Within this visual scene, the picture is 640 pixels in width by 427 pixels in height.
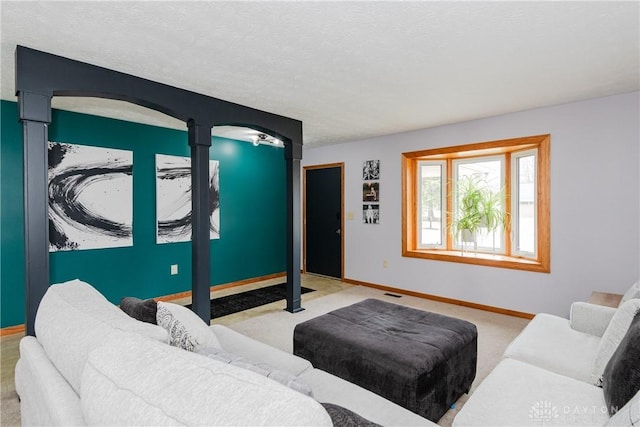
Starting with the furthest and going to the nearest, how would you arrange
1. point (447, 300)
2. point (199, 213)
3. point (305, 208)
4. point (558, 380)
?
point (305, 208), point (447, 300), point (199, 213), point (558, 380)

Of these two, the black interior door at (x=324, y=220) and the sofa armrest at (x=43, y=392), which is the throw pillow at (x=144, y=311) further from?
the black interior door at (x=324, y=220)

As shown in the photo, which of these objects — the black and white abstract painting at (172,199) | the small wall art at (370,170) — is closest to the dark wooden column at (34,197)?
the black and white abstract painting at (172,199)

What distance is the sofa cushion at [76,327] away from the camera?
1.05 m

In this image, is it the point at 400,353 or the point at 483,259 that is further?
the point at 483,259

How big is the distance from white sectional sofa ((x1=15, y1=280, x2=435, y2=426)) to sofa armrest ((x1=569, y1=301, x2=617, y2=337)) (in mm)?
1751

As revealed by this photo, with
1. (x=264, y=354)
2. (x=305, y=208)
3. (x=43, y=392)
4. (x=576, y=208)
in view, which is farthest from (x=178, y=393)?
(x=305, y=208)

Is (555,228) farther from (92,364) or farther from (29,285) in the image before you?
(29,285)

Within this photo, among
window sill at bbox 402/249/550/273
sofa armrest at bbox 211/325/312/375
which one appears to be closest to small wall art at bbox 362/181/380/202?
window sill at bbox 402/249/550/273

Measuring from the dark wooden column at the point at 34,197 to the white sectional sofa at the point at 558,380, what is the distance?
265 centimetres

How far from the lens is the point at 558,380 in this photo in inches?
64.4

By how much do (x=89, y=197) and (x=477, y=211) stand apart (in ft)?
15.6

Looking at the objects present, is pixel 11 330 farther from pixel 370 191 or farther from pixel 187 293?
pixel 370 191

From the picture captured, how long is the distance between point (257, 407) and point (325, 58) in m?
2.33

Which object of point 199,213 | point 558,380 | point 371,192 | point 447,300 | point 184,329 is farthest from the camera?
point 371,192
